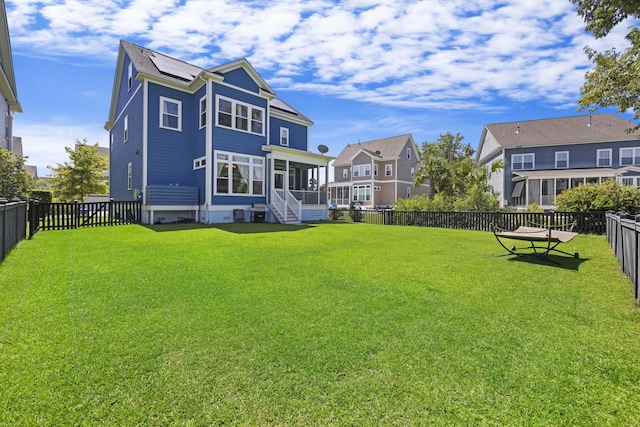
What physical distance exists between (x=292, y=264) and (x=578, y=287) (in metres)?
4.64

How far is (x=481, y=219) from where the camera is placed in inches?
525

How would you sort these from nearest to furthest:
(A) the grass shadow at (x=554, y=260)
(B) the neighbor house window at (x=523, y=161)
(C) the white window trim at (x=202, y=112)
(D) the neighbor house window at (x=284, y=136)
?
(A) the grass shadow at (x=554, y=260), (C) the white window trim at (x=202, y=112), (D) the neighbor house window at (x=284, y=136), (B) the neighbor house window at (x=523, y=161)

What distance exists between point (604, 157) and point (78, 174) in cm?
4088

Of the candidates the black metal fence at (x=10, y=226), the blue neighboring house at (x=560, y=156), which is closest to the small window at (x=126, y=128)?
the black metal fence at (x=10, y=226)

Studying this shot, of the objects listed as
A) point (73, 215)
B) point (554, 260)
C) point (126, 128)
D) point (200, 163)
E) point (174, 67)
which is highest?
point (174, 67)

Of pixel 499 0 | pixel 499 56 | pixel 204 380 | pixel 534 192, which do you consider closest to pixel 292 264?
pixel 204 380

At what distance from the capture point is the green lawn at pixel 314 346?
6.43 ft

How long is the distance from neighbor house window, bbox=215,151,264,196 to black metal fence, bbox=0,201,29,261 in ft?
24.0

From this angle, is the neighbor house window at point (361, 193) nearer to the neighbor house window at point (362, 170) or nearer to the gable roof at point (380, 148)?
the neighbor house window at point (362, 170)

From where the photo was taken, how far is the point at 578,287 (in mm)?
4598

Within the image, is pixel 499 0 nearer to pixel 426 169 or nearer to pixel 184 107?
pixel 184 107

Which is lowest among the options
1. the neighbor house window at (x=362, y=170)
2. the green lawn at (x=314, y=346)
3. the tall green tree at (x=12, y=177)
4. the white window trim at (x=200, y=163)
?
the green lawn at (x=314, y=346)

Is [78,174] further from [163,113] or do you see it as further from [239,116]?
[239,116]

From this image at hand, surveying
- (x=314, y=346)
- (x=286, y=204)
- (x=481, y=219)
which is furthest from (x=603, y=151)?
(x=314, y=346)
